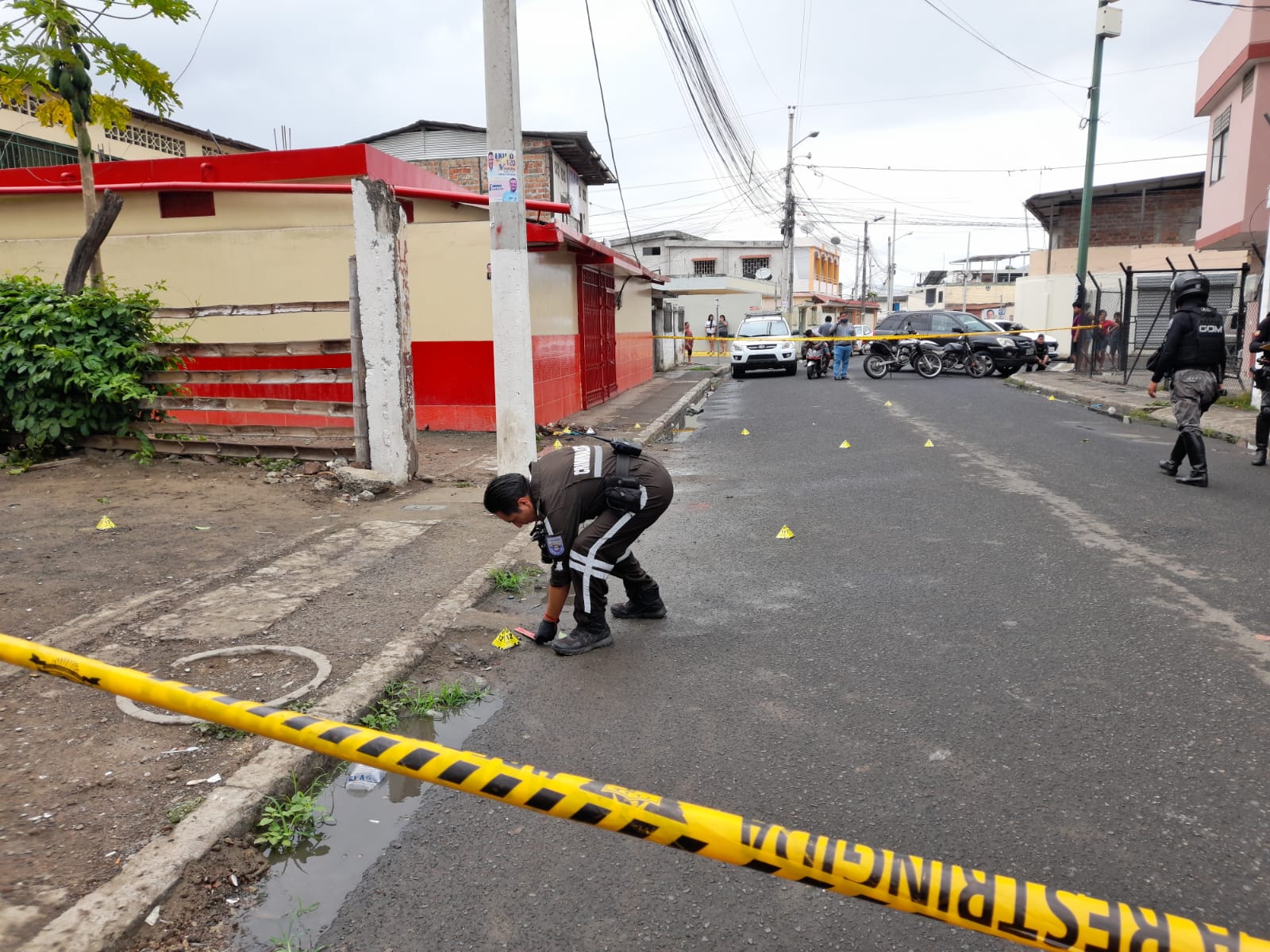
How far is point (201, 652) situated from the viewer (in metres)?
4.36

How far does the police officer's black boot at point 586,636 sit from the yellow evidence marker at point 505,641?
25 centimetres

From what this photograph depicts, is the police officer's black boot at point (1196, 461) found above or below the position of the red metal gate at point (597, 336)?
below

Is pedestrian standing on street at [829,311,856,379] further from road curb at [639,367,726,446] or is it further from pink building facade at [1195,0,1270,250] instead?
pink building facade at [1195,0,1270,250]

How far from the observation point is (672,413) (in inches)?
632

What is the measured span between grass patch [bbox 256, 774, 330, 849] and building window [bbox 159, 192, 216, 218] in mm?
10440

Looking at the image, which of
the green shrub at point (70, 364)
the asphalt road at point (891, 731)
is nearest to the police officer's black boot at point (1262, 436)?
the asphalt road at point (891, 731)

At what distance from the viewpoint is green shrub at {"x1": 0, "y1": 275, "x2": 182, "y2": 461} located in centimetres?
834

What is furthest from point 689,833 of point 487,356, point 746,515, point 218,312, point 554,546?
point 487,356

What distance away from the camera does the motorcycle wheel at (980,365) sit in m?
23.9

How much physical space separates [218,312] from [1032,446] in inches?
375

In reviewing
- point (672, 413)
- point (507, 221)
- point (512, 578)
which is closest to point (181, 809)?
point (512, 578)

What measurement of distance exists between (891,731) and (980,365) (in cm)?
2230

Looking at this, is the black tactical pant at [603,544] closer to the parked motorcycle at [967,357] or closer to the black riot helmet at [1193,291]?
the black riot helmet at [1193,291]

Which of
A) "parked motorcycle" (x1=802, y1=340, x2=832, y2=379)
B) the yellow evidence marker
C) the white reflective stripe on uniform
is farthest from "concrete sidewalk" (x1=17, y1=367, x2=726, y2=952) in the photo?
"parked motorcycle" (x1=802, y1=340, x2=832, y2=379)
